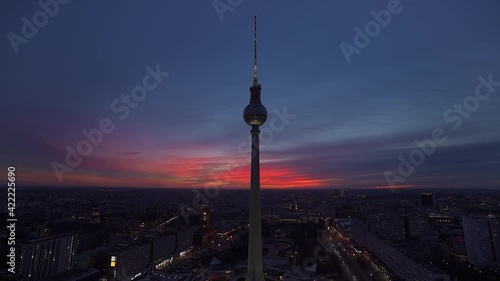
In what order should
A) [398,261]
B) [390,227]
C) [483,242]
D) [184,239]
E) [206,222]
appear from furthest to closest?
[206,222]
[390,227]
[184,239]
[483,242]
[398,261]

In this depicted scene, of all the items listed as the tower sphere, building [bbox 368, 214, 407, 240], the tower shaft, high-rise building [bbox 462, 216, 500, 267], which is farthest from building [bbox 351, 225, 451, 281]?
the tower sphere

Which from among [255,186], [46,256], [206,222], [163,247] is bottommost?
[163,247]

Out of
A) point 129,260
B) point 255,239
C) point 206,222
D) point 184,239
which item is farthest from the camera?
point 206,222

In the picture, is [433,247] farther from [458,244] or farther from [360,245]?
[360,245]

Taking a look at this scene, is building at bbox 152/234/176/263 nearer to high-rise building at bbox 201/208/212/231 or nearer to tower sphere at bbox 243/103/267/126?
high-rise building at bbox 201/208/212/231

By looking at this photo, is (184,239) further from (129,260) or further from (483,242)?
(483,242)

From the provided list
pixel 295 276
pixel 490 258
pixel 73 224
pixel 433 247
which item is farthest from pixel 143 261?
pixel 490 258

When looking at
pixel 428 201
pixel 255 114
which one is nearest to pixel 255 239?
pixel 255 114
